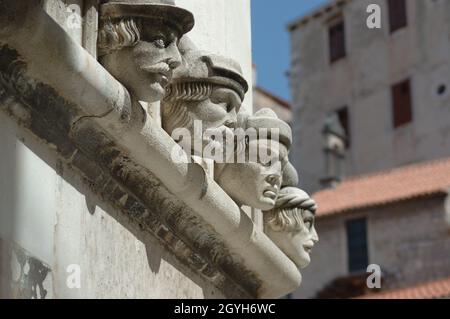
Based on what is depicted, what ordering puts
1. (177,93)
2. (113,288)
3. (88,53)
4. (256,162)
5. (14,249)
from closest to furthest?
(14,249), (88,53), (113,288), (177,93), (256,162)

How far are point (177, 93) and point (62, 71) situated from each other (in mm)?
939

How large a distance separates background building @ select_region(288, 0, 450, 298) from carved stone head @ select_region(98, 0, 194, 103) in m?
23.2

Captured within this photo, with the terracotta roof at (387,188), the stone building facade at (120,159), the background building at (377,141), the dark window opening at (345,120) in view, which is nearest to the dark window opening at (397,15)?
the background building at (377,141)

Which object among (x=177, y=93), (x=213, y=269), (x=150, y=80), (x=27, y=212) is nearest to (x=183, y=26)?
(x=150, y=80)

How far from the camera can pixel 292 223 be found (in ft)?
17.9

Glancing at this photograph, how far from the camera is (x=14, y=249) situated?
3.46m

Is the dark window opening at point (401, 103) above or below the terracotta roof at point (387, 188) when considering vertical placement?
above

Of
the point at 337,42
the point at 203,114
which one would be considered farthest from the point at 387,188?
the point at 203,114

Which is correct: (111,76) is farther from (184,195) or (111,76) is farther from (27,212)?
(184,195)

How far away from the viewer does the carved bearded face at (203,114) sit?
14.8 ft

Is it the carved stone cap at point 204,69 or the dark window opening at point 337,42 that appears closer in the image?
the carved stone cap at point 204,69

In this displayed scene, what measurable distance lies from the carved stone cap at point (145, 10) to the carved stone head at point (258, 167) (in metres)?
1.00

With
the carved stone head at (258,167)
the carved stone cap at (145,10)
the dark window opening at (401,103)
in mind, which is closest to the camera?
the carved stone cap at (145,10)

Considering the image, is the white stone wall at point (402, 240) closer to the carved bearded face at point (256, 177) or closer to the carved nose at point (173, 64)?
the carved bearded face at point (256, 177)
